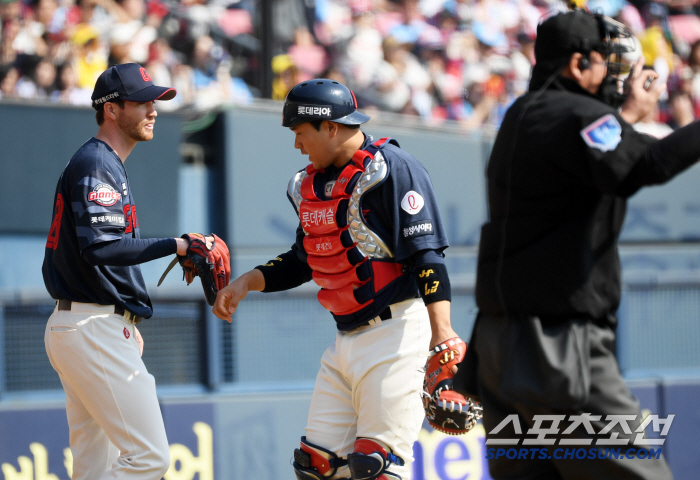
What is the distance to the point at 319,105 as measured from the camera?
3.77m

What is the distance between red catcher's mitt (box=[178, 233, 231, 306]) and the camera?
160 inches

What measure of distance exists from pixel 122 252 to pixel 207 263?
45cm

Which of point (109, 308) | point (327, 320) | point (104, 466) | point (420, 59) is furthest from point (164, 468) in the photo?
point (420, 59)

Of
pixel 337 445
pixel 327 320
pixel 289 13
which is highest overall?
pixel 289 13

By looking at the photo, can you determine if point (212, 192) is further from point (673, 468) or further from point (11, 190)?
point (673, 468)

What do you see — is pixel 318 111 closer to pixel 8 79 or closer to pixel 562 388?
pixel 562 388

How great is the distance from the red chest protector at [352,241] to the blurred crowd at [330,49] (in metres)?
3.91

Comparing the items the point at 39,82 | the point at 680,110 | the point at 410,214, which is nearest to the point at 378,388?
the point at 410,214

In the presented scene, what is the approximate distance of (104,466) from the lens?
4.02 metres

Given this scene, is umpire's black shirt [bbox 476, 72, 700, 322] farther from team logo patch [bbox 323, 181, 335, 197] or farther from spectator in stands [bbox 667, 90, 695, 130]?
spectator in stands [bbox 667, 90, 695, 130]

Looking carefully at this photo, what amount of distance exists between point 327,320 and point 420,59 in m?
5.38

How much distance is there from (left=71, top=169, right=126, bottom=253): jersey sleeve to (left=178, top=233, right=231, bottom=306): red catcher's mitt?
0.36 meters

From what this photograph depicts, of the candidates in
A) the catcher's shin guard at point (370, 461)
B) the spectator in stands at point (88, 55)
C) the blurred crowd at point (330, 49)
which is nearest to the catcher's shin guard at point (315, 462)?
the catcher's shin guard at point (370, 461)

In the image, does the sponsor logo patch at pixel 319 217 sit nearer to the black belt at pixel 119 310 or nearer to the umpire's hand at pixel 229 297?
the umpire's hand at pixel 229 297
